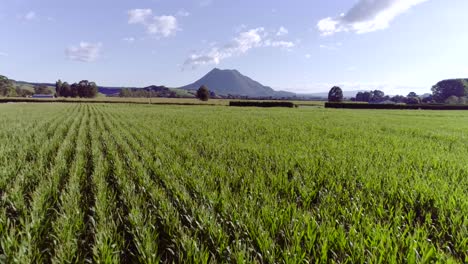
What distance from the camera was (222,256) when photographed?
3025 millimetres

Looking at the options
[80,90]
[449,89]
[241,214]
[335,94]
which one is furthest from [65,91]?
[449,89]

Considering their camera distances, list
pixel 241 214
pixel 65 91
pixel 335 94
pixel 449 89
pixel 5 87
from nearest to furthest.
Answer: pixel 241 214, pixel 335 94, pixel 5 87, pixel 65 91, pixel 449 89

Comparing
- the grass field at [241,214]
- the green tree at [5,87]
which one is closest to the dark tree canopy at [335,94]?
the grass field at [241,214]

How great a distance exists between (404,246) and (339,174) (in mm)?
3293

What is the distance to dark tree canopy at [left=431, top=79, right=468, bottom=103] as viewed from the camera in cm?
18262

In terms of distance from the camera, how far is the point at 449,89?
187m

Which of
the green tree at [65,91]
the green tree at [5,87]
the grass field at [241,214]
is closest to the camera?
the grass field at [241,214]

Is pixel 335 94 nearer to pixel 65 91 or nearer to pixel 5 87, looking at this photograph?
pixel 65 91

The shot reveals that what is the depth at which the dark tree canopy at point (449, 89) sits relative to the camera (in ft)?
599

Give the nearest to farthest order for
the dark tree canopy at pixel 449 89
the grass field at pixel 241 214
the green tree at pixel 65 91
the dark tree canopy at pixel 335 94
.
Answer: the grass field at pixel 241 214
the dark tree canopy at pixel 335 94
the green tree at pixel 65 91
the dark tree canopy at pixel 449 89

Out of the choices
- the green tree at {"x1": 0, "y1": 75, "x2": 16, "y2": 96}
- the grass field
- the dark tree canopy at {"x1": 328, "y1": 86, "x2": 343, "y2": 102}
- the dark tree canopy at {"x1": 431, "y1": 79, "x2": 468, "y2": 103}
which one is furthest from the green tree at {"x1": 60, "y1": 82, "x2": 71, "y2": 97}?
the dark tree canopy at {"x1": 431, "y1": 79, "x2": 468, "y2": 103}

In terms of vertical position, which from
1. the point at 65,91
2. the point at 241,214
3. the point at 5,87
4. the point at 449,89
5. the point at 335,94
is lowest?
the point at 241,214

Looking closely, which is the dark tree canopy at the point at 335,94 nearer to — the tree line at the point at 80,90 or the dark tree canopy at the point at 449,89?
the dark tree canopy at the point at 449,89

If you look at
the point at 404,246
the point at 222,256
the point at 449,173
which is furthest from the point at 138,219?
the point at 449,173
